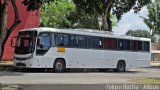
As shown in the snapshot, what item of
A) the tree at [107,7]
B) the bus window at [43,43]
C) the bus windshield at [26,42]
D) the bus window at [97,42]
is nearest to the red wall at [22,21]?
the tree at [107,7]

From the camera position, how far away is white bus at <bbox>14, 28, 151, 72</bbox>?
3161cm

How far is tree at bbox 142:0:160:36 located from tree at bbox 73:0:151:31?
25.4 m

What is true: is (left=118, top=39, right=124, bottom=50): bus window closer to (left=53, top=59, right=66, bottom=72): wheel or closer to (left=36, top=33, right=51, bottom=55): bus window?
(left=53, top=59, right=66, bottom=72): wheel

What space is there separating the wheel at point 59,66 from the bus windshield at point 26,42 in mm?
2049

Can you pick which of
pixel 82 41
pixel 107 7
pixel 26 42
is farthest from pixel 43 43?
pixel 107 7

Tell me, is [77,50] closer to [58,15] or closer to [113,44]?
[113,44]

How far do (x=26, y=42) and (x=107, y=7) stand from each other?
536 inches

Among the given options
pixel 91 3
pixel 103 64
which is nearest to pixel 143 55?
pixel 103 64

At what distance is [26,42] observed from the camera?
32.2 meters

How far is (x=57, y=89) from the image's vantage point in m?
19.1

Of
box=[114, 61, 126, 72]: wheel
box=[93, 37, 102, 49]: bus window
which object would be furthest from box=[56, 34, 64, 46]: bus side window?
box=[114, 61, 126, 72]: wheel

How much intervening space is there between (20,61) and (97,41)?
21.0ft

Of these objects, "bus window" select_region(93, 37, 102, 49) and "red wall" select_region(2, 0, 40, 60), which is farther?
"red wall" select_region(2, 0, 40, 60)

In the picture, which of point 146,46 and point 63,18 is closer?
point 146,46
